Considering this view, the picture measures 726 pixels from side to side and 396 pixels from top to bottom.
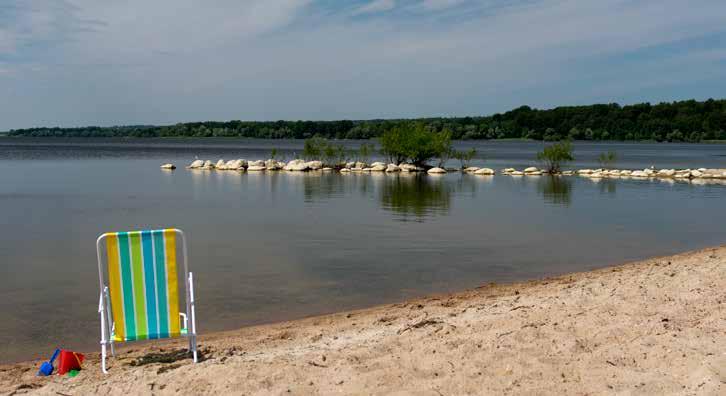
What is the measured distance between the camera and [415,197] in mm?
24625

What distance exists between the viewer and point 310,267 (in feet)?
35.1

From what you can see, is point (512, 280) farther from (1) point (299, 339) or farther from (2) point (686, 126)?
(2) point (686, 126)

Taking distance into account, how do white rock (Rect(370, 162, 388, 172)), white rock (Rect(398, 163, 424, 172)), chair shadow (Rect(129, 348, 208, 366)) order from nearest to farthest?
chair shadow (Rect(129, 348, 208, 366))
white rock (Rect(370, 162, 388, 172))
white rock (Rect(398, 163, 424, 172))

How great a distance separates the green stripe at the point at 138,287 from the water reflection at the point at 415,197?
1259 centimetres

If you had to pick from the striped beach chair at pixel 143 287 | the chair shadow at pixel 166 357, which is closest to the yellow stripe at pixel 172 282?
the striped beach chair at pixel 143 287

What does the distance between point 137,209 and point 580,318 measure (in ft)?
55.9

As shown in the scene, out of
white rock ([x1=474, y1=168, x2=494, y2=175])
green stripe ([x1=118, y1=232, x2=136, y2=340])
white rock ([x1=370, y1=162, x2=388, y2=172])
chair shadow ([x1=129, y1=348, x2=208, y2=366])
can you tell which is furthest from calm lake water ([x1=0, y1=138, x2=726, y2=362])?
white rock ([x1=370, y1=162, x2=388, y2=172])

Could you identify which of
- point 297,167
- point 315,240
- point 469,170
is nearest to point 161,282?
point 315,240

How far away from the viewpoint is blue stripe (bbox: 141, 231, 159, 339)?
517 cm

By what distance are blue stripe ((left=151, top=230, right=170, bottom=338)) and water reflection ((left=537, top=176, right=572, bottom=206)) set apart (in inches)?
754

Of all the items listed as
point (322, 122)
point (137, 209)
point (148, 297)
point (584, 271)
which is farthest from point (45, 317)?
point (322, 122)

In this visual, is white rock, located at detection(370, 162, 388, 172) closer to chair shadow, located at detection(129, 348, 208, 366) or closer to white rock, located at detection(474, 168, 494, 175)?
white rock, located at detection(474, 168, 494, 175)

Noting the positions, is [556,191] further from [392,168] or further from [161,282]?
[161,282]

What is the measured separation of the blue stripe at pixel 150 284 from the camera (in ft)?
17.0
